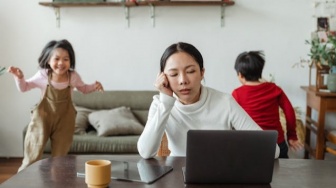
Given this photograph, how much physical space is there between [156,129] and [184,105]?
0.55 ft

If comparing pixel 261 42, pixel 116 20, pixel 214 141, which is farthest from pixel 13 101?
pixel 214 141

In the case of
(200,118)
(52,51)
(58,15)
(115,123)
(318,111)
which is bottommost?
(115,123)

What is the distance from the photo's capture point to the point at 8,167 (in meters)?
3.59

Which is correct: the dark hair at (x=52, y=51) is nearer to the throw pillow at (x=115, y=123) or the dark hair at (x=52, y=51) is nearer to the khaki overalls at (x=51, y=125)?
the khaki overalls at (x=51, y=125)

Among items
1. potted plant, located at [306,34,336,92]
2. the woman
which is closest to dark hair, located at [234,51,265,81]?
the woman

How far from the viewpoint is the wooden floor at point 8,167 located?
3.33 m

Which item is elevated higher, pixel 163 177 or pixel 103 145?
pixel 163 177

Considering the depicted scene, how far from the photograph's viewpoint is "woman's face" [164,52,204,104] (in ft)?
5.00

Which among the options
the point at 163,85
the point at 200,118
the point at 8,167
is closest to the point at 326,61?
the point at 200,118

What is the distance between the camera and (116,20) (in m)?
3.78

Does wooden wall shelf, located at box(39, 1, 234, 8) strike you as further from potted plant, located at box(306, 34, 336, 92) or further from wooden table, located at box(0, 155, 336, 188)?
wooden table, located at box(0, 155, 336, 188)

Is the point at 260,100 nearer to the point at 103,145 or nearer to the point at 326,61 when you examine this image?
the point at 326,61

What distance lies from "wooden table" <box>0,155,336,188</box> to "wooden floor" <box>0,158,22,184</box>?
7.10 ft

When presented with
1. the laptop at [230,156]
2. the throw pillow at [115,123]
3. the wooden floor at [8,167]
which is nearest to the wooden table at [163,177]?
the laptop at [230,156]
